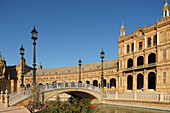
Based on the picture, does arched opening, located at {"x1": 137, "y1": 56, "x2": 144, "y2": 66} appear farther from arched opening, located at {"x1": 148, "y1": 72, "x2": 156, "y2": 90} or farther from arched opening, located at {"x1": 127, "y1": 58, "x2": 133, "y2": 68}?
arched opening, located at {"x1": 148, "y1": 72, "x2": 156, "y2": 90}

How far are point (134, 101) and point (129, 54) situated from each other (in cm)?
1843

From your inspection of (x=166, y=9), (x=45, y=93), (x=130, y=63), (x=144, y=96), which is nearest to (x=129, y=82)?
(x=130, y=63)

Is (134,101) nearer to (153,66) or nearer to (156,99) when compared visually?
(156,99)

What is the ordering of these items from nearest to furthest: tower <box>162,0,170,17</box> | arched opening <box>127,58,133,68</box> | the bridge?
the bridge, tower <box>162,0,170,17</box>, arched opening <box>127,58,133,68</box>

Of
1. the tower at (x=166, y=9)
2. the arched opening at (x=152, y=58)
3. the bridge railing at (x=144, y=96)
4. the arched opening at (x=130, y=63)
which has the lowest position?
the bridge railing at (x=144, y=96)

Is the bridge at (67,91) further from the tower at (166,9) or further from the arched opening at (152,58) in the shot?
the tower at (166,9)

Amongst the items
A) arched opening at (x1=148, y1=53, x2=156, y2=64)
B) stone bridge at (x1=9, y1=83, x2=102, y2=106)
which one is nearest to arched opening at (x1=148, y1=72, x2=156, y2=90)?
arched opening at (x1=148, y1=53, x2=156, y2=64)

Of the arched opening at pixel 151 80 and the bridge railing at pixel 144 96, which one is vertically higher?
the arched opening at pixel 151 80

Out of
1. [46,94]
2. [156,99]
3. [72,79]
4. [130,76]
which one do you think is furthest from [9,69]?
[156,99]

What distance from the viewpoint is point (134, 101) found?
28594 millimetres

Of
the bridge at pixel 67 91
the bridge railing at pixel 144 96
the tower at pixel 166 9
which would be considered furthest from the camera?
the tower at pixel 166 9

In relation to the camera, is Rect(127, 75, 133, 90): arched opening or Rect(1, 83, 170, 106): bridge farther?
Rect(127, 75, 133, 90): arched opening

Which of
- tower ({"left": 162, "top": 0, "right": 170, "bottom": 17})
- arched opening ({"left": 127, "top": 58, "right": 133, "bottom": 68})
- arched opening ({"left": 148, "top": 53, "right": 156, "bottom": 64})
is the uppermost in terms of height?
tower ({"left": 162, "top": 0, "right": 170, "bottom": 17})

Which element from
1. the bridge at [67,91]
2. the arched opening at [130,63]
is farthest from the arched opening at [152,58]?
the bridge at [67,91]
